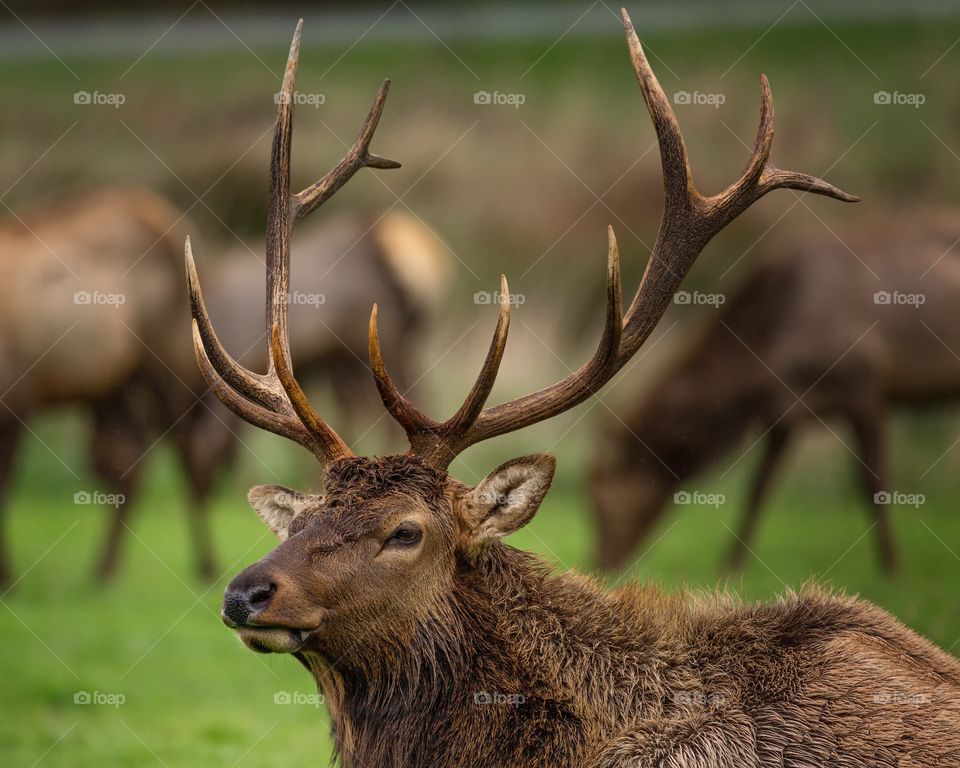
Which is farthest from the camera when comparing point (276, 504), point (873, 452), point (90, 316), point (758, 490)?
point (90, 316)

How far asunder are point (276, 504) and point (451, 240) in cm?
990

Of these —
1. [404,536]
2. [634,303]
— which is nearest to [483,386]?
[404,536]

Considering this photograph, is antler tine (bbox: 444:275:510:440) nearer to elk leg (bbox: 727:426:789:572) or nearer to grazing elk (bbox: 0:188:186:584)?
elk leg (bbox: 727:426:789:572)

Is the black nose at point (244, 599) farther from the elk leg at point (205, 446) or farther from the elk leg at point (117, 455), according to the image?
the elk leg at point (205, 446)

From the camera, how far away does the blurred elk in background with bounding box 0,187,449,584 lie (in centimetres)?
1032

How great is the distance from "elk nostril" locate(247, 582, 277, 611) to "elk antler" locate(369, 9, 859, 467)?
810 millimetres

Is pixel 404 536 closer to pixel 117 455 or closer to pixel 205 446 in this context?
pixel 117 455

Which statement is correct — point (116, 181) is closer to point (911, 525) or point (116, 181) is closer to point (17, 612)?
point (17, 612)

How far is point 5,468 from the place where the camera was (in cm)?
992

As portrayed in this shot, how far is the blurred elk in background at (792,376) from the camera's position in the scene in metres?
9.74

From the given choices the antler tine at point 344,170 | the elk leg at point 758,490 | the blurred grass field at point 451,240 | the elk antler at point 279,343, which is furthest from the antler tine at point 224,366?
the elk leg at point 758,490

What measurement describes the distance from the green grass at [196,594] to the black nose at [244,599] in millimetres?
1629

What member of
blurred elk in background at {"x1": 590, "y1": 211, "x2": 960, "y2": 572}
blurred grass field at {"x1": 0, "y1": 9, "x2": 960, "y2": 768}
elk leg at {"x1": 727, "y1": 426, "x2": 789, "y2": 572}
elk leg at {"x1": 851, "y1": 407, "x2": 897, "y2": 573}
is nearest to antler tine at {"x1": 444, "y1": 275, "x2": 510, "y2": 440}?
blurred grass field at {"x1": 0, "y1": 9, "x2": 960, "y2": 768}

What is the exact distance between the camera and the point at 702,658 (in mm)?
4242
